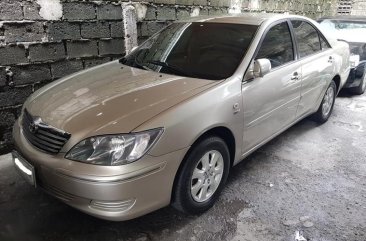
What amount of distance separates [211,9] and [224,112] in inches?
146

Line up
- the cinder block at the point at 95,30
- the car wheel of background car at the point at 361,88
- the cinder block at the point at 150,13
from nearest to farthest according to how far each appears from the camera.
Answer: the cinder block at the point at 95,30 < the cinder block at the point at 150,13 < the car wheel of background car at the point at 361,88

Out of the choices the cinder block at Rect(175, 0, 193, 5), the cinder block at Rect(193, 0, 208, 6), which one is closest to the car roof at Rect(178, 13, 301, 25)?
the cinder block at Rect(175, 0, 193, 5)

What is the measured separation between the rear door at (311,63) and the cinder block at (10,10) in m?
2.86

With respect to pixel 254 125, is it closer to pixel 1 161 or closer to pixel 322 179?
pixel 322 179

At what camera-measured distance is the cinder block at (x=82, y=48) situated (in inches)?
154

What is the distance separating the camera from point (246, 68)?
2.78 metres

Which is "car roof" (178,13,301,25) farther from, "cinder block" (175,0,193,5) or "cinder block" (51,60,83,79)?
"cinder block" (175,0,193,5)

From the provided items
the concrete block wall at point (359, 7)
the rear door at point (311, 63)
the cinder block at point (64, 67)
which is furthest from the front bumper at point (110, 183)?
the concrete block wall at point (359, 7)

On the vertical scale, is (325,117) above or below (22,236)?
above

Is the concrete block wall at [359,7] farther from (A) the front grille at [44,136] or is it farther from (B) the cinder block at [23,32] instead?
(A) the front grille at [44,136]

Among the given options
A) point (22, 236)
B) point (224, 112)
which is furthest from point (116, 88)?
point (22, 236)

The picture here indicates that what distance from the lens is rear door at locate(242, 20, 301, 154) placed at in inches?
112

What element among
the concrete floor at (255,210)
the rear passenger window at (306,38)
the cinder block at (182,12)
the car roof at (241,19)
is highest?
the cinder block at (182,12)

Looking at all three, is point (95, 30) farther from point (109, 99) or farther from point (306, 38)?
point (306, 38)
